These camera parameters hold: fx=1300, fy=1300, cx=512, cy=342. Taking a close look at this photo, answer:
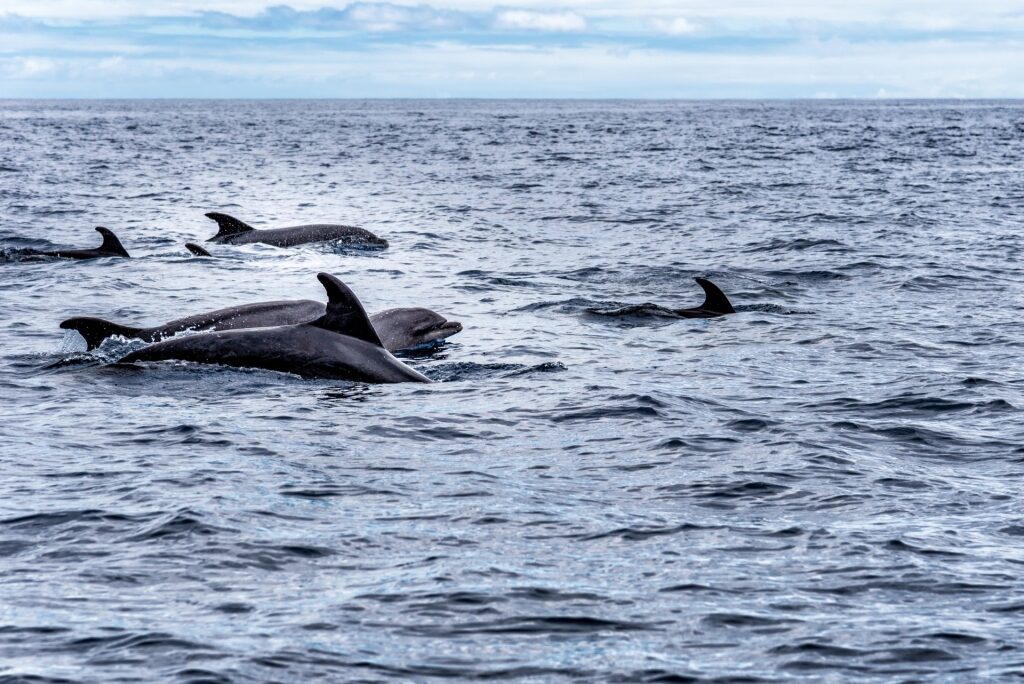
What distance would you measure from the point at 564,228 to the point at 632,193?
12747mm

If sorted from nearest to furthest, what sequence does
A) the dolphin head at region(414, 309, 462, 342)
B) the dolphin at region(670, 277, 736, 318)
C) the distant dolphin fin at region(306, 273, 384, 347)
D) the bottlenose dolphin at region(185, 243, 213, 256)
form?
the distant dolphin fin at region(306, 273, 384, 347), the dolphin head at region(414, 309, 462, 342), the dolphin at region(670, 277, 736, 318), the bottlenose dolphin at region(185, 243, 213, 256)

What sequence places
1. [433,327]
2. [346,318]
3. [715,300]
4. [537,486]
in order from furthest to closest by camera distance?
[715,300], [433,327], [346,318], [537,486]

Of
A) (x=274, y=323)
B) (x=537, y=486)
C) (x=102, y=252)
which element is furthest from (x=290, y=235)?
(x=537, y=486)

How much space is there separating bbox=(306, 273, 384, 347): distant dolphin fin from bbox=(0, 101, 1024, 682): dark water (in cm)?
90

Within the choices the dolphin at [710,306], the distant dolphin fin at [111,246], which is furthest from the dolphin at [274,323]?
the distant dolphin fin at [111,246]

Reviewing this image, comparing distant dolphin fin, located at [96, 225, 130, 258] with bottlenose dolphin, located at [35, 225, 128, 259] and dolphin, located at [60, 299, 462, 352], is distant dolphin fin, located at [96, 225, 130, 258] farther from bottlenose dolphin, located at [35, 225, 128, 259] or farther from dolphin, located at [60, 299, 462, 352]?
dolphin, located at [60, 299, 462, 352]

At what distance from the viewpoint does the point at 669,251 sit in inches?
1145

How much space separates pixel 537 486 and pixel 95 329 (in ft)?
21.0

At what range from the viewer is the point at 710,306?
19234 mm

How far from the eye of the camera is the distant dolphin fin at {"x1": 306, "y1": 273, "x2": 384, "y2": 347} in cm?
1337

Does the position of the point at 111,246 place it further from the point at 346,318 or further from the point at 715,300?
the point at 346,318

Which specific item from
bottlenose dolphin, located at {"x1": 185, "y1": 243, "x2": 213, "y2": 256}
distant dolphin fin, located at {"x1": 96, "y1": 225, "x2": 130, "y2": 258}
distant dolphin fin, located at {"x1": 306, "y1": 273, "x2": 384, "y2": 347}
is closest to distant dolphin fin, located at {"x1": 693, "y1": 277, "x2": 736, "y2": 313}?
distant dolphin fin, located at {"x1": 306, "y1": 273, "x2": 384, "y2": 347}

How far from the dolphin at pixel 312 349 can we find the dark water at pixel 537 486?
0.29 m

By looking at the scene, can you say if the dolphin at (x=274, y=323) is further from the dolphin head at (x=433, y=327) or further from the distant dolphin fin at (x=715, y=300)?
the distant dolphin fin at (x=715, y=300)
